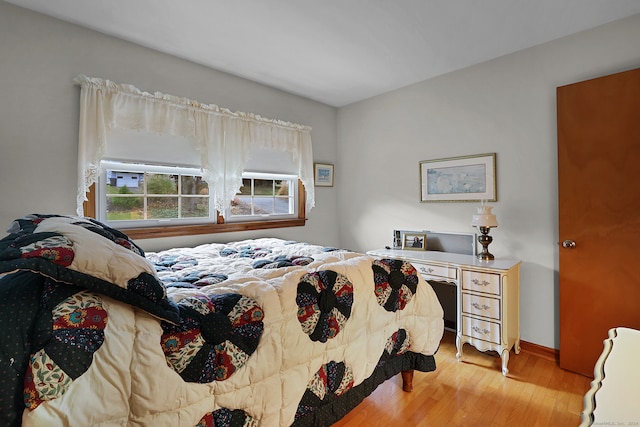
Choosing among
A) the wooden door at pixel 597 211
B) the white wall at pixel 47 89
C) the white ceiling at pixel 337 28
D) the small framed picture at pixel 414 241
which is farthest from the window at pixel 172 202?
the wooden door at pixel 597 211

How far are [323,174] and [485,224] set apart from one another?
6.69ft

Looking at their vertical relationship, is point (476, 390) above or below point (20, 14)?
below

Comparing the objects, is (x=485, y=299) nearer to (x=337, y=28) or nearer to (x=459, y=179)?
(x=459, y=179)

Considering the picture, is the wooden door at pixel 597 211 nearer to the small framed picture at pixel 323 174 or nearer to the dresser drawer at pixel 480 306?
the dresser drawer at pixel 480 306

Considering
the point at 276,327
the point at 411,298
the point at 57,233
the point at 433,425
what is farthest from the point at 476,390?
the point at 57,233

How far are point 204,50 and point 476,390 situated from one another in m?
3.33

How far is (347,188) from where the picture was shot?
405 centimetres

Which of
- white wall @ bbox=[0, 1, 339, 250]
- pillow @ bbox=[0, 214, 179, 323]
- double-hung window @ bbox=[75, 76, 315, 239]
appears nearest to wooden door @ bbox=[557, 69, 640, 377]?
double-hung window @ bbox=[75, 76, 315, 239]

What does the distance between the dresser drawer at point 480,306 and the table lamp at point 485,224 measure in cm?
39

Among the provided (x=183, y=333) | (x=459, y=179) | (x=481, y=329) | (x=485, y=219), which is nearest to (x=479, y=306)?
(x=481, y=329)

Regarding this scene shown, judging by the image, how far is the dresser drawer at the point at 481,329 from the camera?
91.1 inches

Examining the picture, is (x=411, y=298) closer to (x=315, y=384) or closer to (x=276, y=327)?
(x=315, y=384)

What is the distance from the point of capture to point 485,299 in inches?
93.0

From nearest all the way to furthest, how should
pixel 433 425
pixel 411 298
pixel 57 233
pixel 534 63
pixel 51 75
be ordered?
pixel 57 233, pixel 433 425, pixel 411 298, pixel 51 75, pixel 534 63
